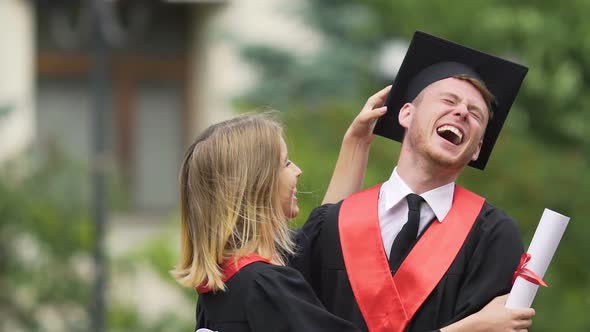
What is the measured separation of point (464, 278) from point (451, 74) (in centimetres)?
61

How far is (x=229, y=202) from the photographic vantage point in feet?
12.8

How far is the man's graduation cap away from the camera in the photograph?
3.99 metres

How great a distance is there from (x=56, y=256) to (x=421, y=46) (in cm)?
923

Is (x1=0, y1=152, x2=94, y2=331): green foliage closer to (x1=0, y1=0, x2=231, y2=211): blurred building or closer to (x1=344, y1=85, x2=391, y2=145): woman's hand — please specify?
(x1=0, y1=0, x2=231, y2=211): blurred building

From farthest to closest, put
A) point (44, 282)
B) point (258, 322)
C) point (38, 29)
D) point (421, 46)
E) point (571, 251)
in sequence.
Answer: point (38, 29) → point (44, 282) → point (571, 251) → point (421, 46) → point (258, 322)

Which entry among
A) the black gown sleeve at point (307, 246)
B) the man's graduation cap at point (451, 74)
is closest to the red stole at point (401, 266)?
the black gown sleeve at point (307, 246)

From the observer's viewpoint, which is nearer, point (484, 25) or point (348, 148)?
point (348, 148)

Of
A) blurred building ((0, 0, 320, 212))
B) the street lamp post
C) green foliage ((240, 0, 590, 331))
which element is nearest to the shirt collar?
green foliage ((240, 0, 590, 331))

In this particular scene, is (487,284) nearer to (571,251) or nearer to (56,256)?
(571,251)

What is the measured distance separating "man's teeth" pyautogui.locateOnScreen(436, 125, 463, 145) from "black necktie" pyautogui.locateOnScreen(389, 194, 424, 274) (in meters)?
0.22

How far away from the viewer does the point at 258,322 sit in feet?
12.3

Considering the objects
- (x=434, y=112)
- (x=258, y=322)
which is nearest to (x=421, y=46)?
(x=434, y=112)

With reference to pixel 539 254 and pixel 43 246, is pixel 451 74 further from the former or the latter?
pixel 43 246

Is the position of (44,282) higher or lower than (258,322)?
lower
